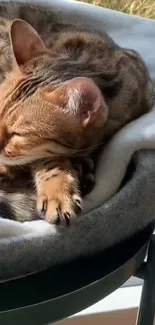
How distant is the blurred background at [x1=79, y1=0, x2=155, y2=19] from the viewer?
1393 mm

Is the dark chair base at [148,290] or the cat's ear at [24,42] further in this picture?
the cat's ear at [24,42]

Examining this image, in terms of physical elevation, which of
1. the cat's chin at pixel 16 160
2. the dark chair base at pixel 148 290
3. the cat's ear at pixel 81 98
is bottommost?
the dark chair base at pixel 148 290

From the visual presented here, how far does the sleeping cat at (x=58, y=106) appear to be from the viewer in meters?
0.86

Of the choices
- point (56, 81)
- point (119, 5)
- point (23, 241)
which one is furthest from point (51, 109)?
point (119, 5)

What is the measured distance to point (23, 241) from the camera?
73 cm

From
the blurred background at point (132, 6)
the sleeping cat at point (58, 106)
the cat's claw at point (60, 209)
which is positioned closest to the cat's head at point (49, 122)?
the sleeping cat at point (58, 106)

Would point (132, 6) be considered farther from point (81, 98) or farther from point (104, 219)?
point (104, 219)

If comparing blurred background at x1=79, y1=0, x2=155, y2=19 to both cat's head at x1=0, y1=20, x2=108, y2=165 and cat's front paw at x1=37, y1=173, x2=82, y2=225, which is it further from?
cat's front paw at x1=37, y1=173, x2=82, y2=225

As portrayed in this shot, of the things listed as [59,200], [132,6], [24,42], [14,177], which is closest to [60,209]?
[59,200]

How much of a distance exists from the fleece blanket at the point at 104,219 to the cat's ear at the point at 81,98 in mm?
54

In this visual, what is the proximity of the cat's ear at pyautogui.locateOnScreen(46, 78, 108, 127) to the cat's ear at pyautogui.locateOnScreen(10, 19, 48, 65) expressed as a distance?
12 cm

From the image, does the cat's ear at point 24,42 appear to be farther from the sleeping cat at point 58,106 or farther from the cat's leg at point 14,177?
the cat's leg at point 14,177

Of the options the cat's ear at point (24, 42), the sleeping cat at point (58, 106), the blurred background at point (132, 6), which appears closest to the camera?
the sleeping cat at point (58, 106)

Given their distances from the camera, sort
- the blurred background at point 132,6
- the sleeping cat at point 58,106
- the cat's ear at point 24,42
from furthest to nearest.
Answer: the blurred background at point 132,6 → the cat's ear at point 24,42 → the sleeping cat at point 58,106
